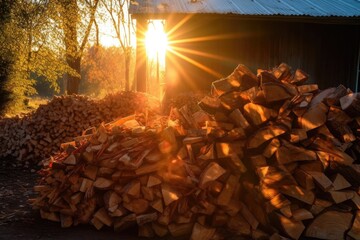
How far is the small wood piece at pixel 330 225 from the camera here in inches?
144

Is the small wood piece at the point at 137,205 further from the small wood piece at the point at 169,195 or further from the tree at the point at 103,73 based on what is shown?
the tree at the point at 103,73

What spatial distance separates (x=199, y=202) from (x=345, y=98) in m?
1.94

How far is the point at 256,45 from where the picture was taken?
33.0 feet

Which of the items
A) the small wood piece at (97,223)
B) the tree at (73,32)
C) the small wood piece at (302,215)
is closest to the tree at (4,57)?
the tree at (73,32)

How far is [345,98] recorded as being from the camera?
3840 mm

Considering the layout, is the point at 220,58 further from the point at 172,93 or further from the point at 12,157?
the point at 12,157

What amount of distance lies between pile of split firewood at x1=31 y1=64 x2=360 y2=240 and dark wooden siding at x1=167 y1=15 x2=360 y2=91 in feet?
19.4

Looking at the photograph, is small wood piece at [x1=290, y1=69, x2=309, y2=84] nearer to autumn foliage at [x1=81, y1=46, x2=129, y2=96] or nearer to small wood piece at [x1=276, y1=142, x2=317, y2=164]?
small wood piece at [x1=276, y1=142, x2=317, y2=164]

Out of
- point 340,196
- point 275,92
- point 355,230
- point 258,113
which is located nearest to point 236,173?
point 258,113

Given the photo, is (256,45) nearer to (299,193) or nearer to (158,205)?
(299,193)

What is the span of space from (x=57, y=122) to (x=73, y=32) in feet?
34.6

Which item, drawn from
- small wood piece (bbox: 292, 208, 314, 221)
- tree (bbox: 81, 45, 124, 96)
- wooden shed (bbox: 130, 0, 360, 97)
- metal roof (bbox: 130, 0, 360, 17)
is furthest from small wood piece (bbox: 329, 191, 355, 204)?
tree (bbox: 81, 45, 124, 96)

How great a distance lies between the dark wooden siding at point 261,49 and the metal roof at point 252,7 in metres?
0.62

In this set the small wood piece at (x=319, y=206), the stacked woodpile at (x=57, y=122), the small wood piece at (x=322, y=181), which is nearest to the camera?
the small wood piece at (x=322, y=181)
